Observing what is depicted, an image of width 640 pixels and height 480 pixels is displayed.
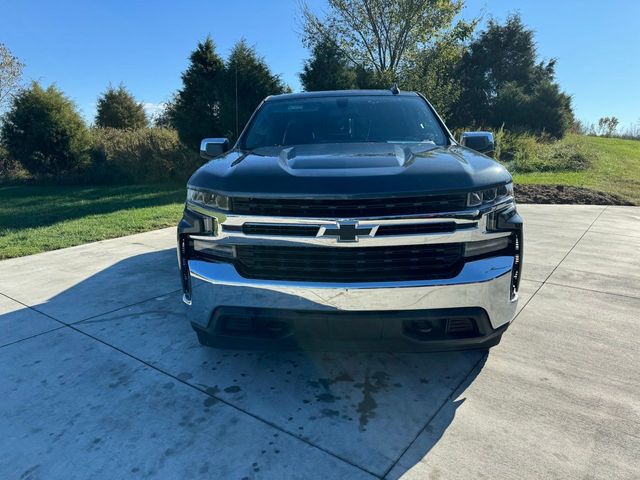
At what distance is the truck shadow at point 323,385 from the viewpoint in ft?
6.81

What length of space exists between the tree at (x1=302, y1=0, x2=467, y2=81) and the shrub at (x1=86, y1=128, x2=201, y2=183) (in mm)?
7224

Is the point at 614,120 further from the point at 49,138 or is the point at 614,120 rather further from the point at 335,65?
the point at 49,138

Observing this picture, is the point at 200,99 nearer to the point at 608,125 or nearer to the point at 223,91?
the point at 223,91

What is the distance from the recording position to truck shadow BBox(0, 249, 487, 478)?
207cm

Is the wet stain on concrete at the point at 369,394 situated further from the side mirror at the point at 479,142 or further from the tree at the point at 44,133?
the tree at the point at 44,133

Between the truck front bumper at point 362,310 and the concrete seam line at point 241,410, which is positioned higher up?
the truck front bumper at point 362,310

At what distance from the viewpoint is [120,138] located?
49.5 ft

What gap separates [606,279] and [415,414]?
3305 millimetres

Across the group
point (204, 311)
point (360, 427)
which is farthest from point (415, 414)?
point (204, 311)

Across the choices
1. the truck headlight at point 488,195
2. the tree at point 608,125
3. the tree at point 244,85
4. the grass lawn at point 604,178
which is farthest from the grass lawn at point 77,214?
the tree at point 608,125

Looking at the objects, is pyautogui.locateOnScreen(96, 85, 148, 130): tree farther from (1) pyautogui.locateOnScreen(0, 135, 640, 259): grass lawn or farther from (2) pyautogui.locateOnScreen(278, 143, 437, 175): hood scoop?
(2) pyautogui.locateOnScreen(278, 143, 437, 175): hood scoop

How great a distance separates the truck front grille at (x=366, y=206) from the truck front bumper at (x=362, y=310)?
346mm

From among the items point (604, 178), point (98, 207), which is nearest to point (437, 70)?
point (604, 178)

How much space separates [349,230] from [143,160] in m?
13.9
